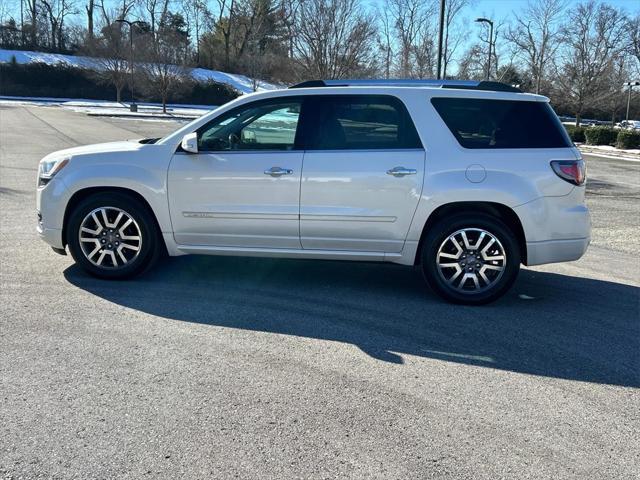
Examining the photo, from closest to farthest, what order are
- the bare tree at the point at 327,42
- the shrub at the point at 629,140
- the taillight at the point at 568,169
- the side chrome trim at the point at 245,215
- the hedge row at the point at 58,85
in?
1. the taillight at the point at 568,169
2. the side chrome trim at the point at 245,215
3. the bare tree at the point at 327,42
4. the shrub at the point at 629,140
5. the hedge row at the point at 58,85

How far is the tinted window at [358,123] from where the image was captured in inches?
207

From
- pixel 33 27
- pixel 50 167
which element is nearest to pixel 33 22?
pixel 33 27

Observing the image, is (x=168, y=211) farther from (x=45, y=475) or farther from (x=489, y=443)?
(x=489, y=443)

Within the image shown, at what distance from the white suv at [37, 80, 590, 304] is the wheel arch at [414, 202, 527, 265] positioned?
1 centimetres

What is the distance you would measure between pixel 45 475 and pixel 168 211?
3036mm

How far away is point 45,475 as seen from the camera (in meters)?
2.76

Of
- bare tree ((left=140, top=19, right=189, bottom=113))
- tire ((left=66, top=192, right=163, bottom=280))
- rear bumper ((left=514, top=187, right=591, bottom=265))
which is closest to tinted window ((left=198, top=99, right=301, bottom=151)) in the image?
tire ((left=66, top=192, right=163, bottom=280))

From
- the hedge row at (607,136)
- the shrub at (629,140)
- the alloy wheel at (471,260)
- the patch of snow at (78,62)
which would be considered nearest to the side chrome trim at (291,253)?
the alloy wheel at (471,260)

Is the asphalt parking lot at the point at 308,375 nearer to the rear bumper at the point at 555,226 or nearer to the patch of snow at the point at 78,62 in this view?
the rear bumper at the point at 555,226

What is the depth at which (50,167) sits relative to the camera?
573cm

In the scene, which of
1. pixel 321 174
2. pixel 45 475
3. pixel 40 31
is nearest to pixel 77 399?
pixel 45 475

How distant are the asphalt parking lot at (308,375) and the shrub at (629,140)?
87.5ft

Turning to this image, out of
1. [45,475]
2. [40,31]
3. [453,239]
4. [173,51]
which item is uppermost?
[40,31]

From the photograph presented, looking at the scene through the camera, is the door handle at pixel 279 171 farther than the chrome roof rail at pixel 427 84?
No
